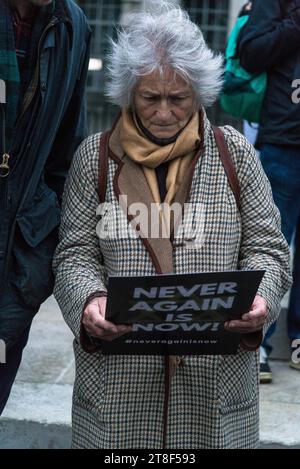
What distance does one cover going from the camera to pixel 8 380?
306 centimetres

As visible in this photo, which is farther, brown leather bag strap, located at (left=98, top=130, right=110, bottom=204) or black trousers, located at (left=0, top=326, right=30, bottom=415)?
black trousers, located at (left=0, top=326, right=30, bottom=415)

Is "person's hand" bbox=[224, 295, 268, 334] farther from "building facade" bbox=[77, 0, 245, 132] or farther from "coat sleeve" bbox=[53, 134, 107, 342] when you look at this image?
"building facade" bbox=[77, 0, 245, 132]

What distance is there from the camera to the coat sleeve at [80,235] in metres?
2.73

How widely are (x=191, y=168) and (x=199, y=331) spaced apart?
→ 0.50 meters

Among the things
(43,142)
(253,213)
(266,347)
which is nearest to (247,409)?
(253,213)

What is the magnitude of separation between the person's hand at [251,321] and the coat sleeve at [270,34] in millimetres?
1863

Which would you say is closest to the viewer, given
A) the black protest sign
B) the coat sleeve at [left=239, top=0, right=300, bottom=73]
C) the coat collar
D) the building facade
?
the black protest sign

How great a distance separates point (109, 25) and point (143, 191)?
812cm

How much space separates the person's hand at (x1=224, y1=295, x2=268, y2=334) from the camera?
2.51 metres

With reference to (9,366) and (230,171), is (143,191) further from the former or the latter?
(9,366)

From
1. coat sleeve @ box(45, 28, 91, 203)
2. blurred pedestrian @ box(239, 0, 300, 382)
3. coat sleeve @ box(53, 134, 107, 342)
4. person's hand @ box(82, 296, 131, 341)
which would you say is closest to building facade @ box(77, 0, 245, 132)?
blurred pedestrian @ box(239, 0, 300, 382)

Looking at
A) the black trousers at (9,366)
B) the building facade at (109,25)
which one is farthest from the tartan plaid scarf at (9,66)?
the building facade at (109,25)

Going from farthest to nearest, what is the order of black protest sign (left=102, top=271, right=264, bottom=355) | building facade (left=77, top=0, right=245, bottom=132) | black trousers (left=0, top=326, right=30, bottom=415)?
building facade (left=77, top=0, right=245, bottom=132) < black trousers (left=0, top=326, right=30, bottom=415) < black protest sign (left=102, top=271, right=264, bottom=355)

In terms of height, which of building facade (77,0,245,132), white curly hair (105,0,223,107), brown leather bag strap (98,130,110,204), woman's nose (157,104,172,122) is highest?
white curly hair (105,0,223,107)
